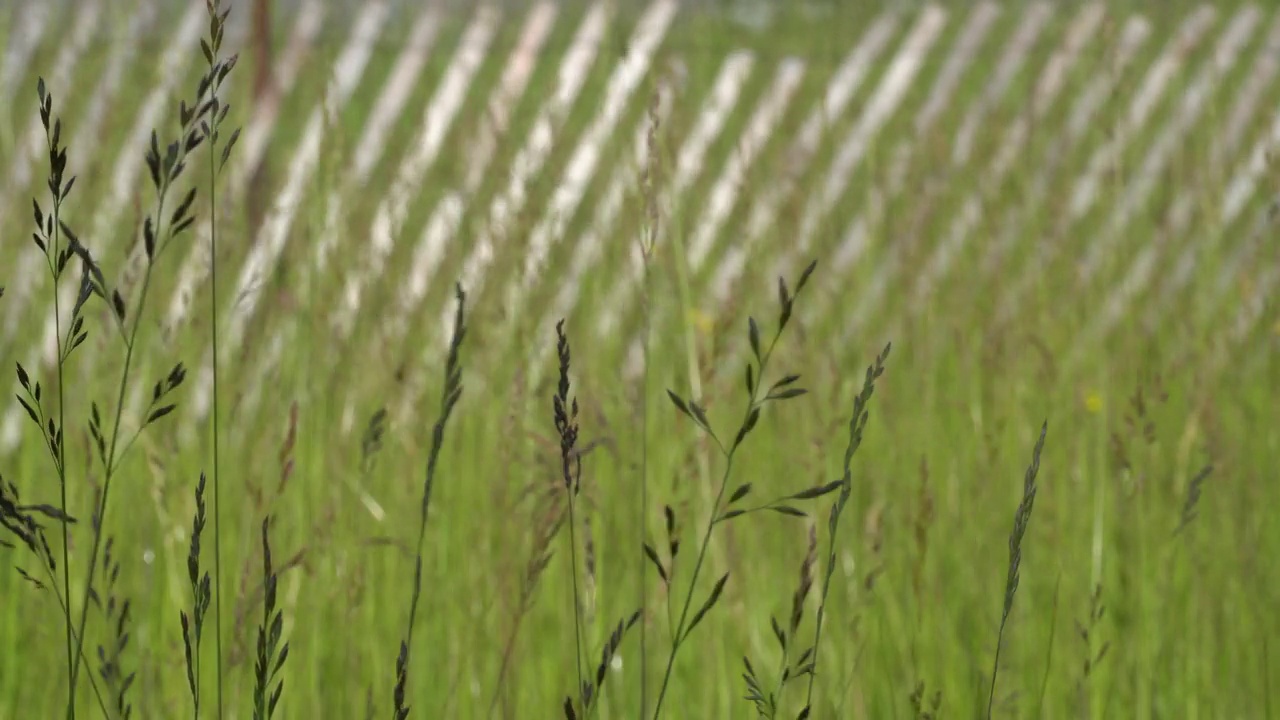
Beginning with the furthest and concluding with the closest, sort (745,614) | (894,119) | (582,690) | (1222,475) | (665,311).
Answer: (894,119) → (665,311) → (1222,475) → (745,614) → (582,690)

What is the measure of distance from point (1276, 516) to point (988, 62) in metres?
7.42

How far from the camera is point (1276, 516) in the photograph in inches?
69.7

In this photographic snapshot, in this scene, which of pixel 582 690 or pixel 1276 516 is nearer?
pixel 582 690

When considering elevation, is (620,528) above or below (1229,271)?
A: below

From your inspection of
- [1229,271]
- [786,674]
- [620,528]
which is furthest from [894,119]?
[786,674]

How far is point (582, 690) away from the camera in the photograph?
0.70 metres

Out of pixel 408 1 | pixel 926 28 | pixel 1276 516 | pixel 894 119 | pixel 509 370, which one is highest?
pixel 926 28

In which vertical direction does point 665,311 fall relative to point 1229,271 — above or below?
below

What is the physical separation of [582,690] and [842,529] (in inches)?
35.7

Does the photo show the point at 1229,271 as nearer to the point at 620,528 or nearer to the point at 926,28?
the point at 926,28

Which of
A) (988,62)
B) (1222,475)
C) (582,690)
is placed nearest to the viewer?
(582,690)

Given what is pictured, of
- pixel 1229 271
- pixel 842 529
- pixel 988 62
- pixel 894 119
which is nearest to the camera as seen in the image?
pixel 842 529

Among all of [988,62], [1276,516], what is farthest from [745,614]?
[988,62]

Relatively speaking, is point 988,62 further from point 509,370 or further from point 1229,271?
point 509,370
